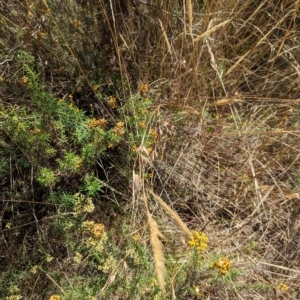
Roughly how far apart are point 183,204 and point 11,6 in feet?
3.91

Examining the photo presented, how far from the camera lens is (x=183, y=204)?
1764mm

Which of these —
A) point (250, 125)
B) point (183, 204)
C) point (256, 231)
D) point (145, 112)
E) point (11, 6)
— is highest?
A: point (11, 6)

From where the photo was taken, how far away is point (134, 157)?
153 cm

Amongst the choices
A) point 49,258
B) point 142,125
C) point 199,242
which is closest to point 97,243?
point 49,258

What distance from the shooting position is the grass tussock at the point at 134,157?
1379mm

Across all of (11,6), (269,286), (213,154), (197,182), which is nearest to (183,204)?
(197,182)

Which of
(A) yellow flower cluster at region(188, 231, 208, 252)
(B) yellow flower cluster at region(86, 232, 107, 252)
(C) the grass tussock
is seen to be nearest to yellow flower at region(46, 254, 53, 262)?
(C) the grass tussock

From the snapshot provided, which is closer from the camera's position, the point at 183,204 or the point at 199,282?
the point at 199,282

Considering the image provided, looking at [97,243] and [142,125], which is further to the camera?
[142,125]

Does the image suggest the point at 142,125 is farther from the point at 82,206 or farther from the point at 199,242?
the point at 199,242

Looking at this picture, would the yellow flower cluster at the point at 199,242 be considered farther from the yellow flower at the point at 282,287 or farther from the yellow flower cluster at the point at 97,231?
the yellow flower at the point at 282,287

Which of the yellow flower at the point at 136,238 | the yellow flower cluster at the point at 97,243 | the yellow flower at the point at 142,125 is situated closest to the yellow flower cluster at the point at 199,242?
the yellow flower at the point at 136,238

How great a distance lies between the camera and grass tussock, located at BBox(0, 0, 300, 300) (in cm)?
138

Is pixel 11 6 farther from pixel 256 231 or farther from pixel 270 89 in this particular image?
pixel 256 231
